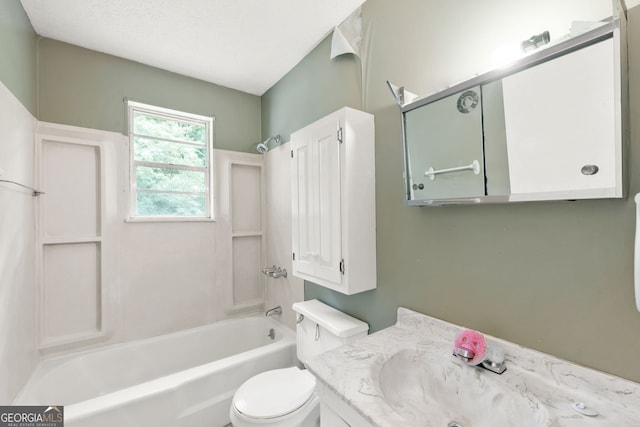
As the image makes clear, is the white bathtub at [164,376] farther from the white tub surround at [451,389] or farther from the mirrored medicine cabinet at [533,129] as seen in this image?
the mirrored medicine cabinet at [533,129]

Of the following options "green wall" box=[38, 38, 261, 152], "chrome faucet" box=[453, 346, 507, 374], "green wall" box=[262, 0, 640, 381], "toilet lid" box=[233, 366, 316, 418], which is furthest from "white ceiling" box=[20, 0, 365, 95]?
"toilet lid" box=[233, 366, 316, 418]

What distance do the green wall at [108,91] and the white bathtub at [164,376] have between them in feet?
5.50

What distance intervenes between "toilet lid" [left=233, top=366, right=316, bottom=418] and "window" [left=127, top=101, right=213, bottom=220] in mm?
1503

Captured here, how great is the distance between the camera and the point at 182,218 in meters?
2.31

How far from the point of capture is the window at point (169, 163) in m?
2.19

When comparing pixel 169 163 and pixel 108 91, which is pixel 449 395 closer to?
pixel 169 163

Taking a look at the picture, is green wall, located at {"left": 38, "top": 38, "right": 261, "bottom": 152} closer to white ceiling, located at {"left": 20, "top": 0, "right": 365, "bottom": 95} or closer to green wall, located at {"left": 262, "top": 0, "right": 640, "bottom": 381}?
white ceiling, located at {"left": 20, "top": 0, "right": 365, "bottom": 95}

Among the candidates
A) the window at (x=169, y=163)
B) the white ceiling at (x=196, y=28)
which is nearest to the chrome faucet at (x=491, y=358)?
the white ceiling at (x=196, y=28)

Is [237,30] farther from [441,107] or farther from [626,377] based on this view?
[626,377]

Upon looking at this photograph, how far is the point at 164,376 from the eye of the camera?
1920 mm

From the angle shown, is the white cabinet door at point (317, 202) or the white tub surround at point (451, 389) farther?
the white cabinet door at point (317, 202)

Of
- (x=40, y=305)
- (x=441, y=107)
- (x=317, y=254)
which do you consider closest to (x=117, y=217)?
(x=40, y=305)

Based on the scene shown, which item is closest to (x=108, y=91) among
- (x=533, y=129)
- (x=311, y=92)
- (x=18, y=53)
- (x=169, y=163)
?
(x=18, y=53)

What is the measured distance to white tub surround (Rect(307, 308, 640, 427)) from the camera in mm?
733
